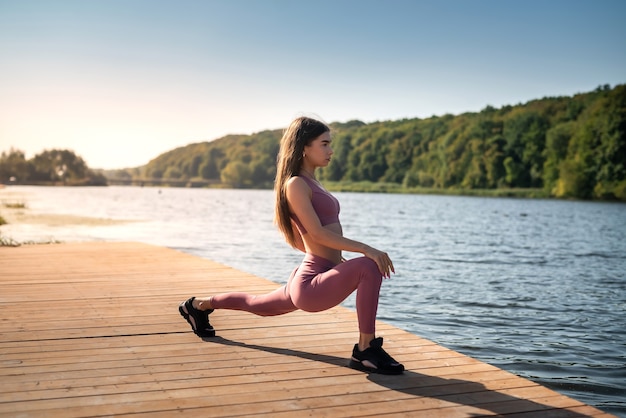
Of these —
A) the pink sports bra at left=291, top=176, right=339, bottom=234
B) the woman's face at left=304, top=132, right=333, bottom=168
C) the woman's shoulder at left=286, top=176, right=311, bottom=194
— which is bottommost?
the pink sports bra at left=291, top=176, right=339, bottom=234

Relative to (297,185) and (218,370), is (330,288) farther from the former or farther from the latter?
(218,370)

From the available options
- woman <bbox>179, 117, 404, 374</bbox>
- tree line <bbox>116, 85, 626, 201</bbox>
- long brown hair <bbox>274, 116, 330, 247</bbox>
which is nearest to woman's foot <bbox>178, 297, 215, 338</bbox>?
woman <bbox>179, 117, 404, 374</bbox>

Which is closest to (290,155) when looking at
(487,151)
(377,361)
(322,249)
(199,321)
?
(322,249)

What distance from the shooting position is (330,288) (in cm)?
357

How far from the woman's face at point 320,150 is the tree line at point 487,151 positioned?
17984 millimetres

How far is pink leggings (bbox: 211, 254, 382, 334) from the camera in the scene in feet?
11.4

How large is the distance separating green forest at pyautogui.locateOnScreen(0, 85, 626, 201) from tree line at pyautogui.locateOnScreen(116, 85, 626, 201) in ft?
0.37

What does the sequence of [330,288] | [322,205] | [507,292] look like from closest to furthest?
[330,288] → [322,205] → [507,292]

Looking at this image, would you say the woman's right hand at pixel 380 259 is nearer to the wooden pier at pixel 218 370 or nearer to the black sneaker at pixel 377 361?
the black sneaker at pixel 377 361

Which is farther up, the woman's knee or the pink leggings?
the woman's knee

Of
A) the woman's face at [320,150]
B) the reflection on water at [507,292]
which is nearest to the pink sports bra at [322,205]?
the woman's face at [320,150]

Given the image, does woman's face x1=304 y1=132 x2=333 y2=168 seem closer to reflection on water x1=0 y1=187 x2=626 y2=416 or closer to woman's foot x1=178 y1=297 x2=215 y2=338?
woman's foot x1=178 y1=297 x2=215 y2=338

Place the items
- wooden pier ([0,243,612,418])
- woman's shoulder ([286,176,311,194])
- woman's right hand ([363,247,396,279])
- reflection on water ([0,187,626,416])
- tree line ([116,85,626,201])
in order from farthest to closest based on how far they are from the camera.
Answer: tree line ([116,85,626,201]) → reflection on water ([0,187,626,416]) → woman's shoulder ([286,176,311,194]) → woman's right hand ([363,247,396,279]) → wooden pier ([0,243,612,418])

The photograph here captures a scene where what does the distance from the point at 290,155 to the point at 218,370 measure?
1280mm
